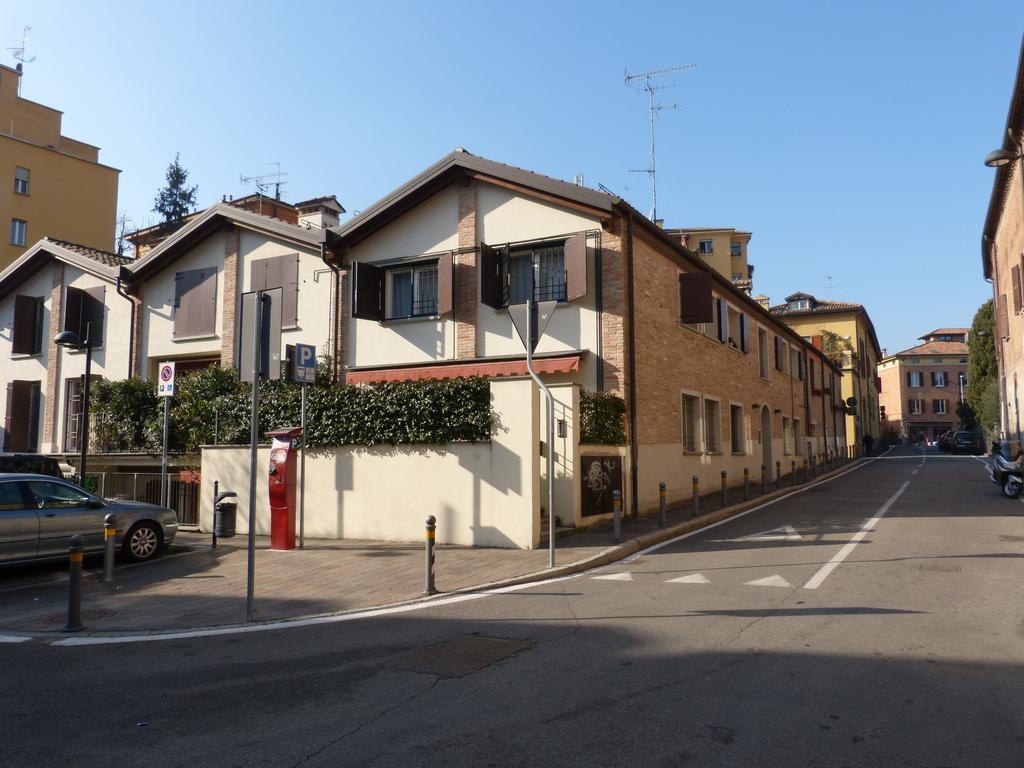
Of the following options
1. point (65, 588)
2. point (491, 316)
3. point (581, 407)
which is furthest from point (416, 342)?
point (65, 588)

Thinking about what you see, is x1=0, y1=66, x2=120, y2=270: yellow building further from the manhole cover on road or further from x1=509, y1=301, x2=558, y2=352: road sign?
the manhole cover on road

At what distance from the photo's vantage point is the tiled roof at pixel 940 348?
291 ft

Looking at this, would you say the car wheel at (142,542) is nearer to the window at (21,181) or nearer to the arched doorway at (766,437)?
the arched doorway at (766,437)

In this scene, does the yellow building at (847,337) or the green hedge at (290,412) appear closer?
the green hedge at (290,412)

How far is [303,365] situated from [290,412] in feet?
7.64

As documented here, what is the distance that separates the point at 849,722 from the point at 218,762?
3.54 meters

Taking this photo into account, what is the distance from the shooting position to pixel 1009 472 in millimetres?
18141

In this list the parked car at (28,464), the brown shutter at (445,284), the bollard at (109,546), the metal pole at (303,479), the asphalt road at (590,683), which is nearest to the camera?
the asphalt road at (590,683)

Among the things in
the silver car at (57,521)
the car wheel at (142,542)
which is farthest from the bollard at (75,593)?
the car wheel at (142,542)

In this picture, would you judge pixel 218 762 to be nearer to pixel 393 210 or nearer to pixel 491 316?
pixel 491 316

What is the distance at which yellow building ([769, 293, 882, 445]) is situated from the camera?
2194 inches

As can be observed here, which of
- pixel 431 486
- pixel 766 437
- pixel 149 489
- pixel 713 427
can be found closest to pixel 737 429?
pixel 713 427

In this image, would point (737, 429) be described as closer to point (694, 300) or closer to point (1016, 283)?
point (694, 300)

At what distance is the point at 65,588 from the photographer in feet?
34.2
